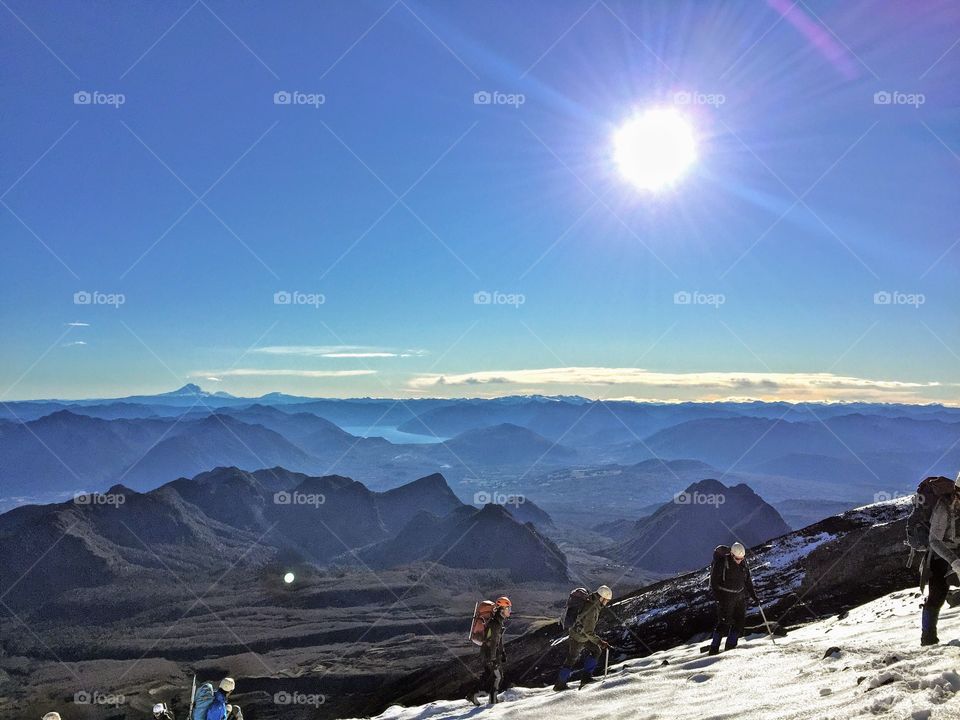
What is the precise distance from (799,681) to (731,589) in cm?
548

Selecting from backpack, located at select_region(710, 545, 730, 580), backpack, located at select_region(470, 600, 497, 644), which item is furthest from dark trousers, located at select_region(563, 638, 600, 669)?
backpack, located at select_region(710, 545, 730, 580)

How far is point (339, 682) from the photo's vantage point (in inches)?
3292

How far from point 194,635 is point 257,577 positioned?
59091 millimetres

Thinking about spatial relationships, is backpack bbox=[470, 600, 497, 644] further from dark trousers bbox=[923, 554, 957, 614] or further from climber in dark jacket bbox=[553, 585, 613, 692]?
dark trousers bbox=[923, 554, 957, 614]

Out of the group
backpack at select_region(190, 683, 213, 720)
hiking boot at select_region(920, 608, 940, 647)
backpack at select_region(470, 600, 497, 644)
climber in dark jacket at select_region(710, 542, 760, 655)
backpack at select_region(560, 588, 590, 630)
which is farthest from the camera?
backpack at select_region(470, 600, 497, 644)

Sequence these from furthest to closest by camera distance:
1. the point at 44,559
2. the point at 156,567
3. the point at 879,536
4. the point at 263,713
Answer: the point at 156,567, the point at 44,559, the point at 263,713, the point at 879,536

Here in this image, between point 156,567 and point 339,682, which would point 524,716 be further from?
point 156,567

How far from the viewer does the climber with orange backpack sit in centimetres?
1677

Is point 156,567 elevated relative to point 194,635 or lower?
elevated

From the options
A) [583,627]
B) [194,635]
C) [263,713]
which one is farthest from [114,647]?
[583,627]

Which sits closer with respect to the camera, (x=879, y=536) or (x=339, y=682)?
(x=879, y=536)

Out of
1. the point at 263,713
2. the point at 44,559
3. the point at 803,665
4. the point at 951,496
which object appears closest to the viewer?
the point at 951,496

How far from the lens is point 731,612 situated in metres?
15.3

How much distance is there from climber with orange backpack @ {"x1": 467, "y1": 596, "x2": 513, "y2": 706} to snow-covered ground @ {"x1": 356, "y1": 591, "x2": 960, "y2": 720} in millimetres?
791
